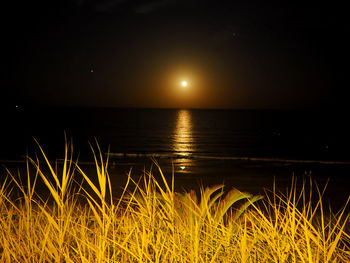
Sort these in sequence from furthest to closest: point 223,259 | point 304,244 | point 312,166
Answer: point 312,166 → point 304,244 → point 223,259

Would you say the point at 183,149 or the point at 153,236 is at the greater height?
the point at 153,236

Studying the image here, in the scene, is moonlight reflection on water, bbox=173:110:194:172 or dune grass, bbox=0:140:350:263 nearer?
dune grass, bbox=0:140:350:263

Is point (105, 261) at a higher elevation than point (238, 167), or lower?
higher

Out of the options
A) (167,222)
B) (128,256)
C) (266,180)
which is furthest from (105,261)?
(266,180)

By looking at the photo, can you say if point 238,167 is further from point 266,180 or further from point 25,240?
point 25,240

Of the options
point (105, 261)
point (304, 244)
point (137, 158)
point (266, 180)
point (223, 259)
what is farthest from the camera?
point (137, 158)

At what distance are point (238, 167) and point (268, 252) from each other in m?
19.2

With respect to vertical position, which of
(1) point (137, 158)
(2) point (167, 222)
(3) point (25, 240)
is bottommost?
(1) point (137, 158)

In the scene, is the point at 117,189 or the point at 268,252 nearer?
the point at 268,252

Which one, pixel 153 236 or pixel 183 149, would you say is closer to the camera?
pixel 153 236

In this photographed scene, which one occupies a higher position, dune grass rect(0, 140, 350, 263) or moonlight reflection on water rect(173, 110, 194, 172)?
dune grass rect(0, 140, 350, 263)

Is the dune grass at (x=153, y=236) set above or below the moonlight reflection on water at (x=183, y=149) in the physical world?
above

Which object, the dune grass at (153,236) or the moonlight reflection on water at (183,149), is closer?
the dune grass at (153,236)

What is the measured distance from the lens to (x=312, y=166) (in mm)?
23031
